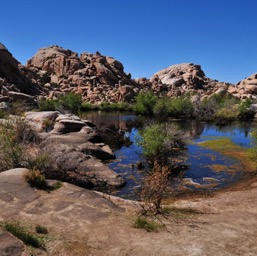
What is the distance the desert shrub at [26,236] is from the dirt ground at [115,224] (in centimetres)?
25

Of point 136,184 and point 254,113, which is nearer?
point 136,184

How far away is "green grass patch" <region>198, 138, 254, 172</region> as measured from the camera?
816 inches

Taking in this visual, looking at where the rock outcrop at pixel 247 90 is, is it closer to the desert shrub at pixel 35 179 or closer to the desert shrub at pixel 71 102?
the desert shrub at pixel 71 102

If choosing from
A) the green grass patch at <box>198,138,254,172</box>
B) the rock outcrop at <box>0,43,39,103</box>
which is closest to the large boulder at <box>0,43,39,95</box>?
the rock outcrop at <box>0,43,39,103</box>

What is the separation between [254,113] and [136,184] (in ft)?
159

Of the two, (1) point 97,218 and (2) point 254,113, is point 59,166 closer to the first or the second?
(1) point 97,218

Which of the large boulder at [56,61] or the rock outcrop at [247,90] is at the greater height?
the large boulder at [56,61]

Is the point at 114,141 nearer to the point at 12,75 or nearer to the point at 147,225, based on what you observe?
the point at 147,225

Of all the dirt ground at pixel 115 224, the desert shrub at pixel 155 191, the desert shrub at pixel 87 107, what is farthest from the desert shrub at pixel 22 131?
the desert shrub at pixel 87 107

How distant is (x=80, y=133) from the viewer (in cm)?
2602

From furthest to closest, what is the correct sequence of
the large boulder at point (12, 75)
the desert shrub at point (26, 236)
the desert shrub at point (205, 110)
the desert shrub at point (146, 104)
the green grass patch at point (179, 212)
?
the large boulder at point (12, 75) → the desert shrub at point (146, 104) → the desert shrub at point (205, 110) → the green grass patch at point (179, 212) → the desert shrub at point (26, 236)

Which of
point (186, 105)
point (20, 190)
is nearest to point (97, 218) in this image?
point (20, 190)

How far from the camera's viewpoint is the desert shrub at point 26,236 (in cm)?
718

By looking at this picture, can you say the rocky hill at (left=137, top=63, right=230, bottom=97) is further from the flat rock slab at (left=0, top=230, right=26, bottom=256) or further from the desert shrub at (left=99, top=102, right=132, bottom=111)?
the flat rock slab at (left=0, top=230, right=26, bottom=256)
